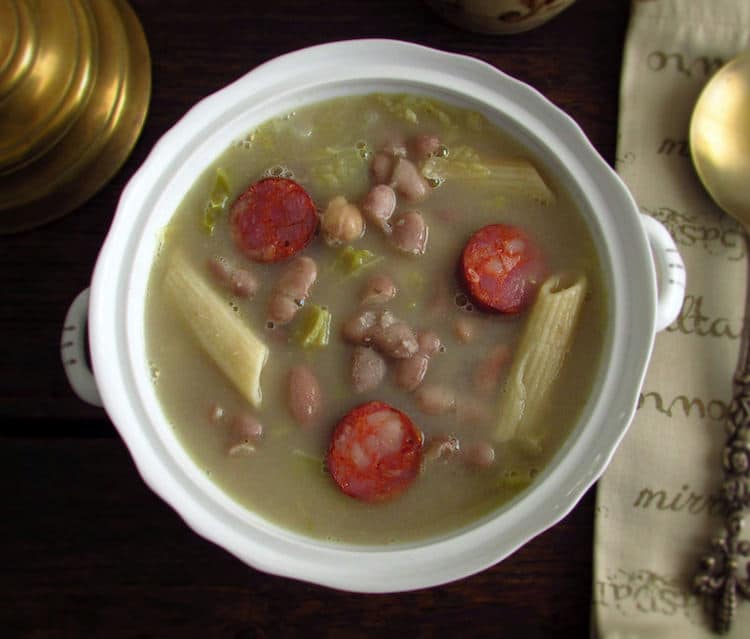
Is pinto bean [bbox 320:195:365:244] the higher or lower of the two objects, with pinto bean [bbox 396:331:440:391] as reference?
higher

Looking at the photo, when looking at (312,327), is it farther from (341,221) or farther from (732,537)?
(732,537)

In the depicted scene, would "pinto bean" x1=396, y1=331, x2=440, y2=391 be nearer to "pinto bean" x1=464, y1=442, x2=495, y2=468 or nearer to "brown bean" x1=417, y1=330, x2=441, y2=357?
"brown bean" x1=417, y1=330, x2=441, y2=357

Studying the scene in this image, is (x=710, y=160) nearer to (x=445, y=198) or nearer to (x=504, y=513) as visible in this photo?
(x=445, y=198)

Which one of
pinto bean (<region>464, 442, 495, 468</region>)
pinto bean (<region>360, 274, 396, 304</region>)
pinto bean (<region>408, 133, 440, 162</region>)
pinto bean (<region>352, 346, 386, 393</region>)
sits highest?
pinto bean (<region>408, 133, 440, 162</region>)

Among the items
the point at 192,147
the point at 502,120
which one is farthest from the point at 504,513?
the point at 192,147

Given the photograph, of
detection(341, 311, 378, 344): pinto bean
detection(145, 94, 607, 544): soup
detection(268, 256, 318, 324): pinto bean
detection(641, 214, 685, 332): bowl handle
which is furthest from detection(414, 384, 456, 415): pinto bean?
detection(641, 214, 685, 332): bowl handle

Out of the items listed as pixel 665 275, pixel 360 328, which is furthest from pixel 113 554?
pixel 665 275

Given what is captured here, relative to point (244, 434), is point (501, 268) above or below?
above
